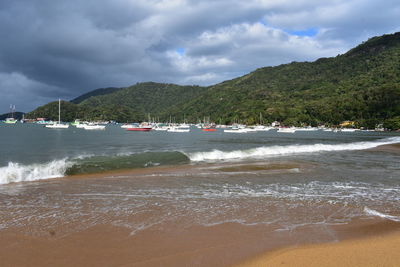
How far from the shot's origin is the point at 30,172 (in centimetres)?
1531

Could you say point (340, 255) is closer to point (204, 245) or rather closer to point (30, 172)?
point (204, 245)

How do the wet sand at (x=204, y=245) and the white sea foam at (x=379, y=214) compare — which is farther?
the white sea foam at (x=379, y=214)

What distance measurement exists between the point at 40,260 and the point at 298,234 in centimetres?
541

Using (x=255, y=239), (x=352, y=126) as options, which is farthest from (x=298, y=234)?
(x=352, y=126)

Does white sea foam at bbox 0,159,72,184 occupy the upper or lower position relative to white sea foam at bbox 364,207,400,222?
upper

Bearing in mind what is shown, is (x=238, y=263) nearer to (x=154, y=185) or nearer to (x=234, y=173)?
(x=154, y=185)

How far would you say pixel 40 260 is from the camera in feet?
17.4

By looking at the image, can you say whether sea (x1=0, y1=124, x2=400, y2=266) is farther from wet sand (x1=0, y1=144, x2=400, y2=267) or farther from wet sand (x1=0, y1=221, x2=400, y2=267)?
wet sand (x1=0, y1=221, x2=400, y2=267)

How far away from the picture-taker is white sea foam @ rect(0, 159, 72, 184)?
14117 millimetres

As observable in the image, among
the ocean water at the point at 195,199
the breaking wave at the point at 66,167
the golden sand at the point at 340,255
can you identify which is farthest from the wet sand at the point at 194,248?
the breaking wave at the point at 66,167

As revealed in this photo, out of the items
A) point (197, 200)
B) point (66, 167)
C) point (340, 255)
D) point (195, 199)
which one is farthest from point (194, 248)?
point (66, 167)

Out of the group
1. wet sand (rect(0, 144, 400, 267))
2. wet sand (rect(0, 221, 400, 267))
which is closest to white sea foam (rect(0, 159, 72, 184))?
wet sand (rect(0, 144, 400, 267))

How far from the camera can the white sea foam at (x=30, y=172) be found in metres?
14.1

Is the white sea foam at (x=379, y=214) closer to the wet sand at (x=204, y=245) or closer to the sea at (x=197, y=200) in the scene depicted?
the sea at (x=197, y=200)
